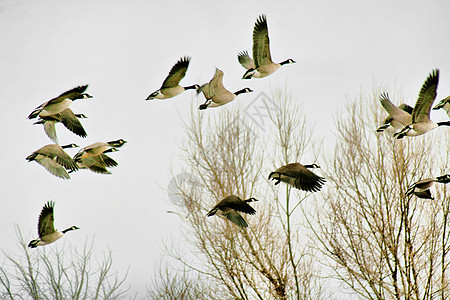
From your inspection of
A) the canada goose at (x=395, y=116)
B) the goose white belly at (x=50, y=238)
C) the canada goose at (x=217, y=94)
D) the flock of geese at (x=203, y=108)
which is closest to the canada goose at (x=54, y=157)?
the flock of geese at (x=203, y=108)

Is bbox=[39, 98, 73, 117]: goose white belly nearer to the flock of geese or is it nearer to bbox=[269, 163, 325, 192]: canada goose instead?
the flock of geese

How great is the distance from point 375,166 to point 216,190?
113 inches

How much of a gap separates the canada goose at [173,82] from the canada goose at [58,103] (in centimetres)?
61

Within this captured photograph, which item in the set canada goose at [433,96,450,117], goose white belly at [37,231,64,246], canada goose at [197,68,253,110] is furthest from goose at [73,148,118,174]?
canada goose at [433,96,450,117]

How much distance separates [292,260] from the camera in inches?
293

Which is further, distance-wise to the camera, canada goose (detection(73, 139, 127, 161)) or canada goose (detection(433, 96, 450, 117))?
canada goose (detection(433, 96, 450, 117))

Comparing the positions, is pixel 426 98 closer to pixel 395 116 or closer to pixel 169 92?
pixel 395 116

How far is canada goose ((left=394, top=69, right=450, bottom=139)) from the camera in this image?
3904 mm

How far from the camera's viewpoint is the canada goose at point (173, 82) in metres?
4.11

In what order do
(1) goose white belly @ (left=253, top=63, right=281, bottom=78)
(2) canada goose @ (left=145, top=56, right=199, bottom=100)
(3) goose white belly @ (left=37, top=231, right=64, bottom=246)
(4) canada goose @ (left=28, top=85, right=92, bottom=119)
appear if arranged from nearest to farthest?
(4) canada goose @ (left=28, top=85, right=92, bottom=119), (2) canada goose @ (left=145, top=56, right=199, bottom=100), (1) goose white belly @ (left=253, top=63, right=281, bottom=78), (3) goose white belly @ (left=37, top=231, right=64, bottom=246)

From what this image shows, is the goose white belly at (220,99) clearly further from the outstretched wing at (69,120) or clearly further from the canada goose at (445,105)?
the canada goose at (445,105)

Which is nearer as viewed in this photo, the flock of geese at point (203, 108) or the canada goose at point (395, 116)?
the flock of geese at point (203, 108)

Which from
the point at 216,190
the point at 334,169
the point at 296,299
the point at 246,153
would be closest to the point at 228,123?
the point at 246,153

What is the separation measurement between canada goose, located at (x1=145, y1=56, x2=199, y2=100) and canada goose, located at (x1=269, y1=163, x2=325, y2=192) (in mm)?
1271
